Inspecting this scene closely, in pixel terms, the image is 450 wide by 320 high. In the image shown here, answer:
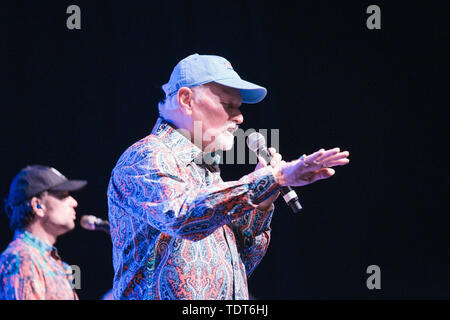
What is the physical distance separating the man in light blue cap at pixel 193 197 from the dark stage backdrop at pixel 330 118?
1506 mm

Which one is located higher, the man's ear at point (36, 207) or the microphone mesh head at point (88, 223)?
the man's ear at point (36, 207)

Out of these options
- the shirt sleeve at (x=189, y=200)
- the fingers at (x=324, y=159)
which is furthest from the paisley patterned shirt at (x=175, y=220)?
the fingers at (x=324, y=159)

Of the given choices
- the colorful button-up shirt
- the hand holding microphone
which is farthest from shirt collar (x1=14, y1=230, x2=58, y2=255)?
the hand holding microphone

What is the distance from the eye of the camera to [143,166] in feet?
5.30

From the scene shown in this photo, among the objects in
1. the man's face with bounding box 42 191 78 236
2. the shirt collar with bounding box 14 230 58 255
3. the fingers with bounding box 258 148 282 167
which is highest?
the fingers with bounding box 258 148 282 167

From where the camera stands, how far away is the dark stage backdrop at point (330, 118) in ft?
10.9

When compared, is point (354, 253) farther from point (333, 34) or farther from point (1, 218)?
point (1, 218)

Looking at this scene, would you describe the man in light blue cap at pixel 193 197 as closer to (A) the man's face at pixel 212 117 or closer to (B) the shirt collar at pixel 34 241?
(A) the man's face at pixel 212 117

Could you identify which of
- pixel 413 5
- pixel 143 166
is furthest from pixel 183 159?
pixel 413 5

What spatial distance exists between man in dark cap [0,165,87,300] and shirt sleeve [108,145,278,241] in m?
0.48

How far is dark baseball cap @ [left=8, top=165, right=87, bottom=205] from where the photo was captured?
2014 mm

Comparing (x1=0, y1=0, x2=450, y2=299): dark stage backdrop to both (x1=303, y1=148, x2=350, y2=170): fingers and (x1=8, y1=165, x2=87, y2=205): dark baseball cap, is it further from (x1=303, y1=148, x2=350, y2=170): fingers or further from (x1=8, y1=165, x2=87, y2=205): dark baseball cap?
(x1=303, y1=148, x2=350, y2=170): fingers

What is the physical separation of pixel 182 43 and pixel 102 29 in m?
0.47

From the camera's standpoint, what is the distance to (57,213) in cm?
205
